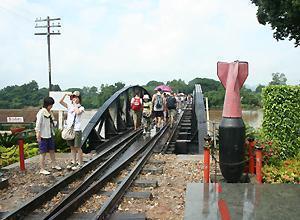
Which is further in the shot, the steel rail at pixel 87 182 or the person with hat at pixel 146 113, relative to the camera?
the person with hat at pixel 146 113

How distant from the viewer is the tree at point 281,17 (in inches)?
790

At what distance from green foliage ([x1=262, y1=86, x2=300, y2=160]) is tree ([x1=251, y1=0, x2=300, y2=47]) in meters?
12.9

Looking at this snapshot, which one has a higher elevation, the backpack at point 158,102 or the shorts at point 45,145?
the backpack at point 158,102

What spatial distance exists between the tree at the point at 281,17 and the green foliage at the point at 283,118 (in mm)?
12940

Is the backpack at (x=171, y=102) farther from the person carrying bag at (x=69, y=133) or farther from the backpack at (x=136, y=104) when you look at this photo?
the person carrying bag at (x=69, y=133)

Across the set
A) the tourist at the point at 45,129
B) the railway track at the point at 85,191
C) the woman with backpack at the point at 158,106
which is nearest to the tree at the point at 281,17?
the woman with backpack at the point at 158,106

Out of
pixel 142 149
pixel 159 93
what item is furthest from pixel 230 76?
pixel 159 93

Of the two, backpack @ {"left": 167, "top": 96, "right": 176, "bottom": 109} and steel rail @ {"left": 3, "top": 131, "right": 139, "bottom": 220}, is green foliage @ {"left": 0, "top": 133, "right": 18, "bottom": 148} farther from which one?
backpack @ {"left": 167, "top": 96, "right": 176, "bottom": 109}

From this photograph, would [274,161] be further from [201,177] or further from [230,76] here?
[230,76]

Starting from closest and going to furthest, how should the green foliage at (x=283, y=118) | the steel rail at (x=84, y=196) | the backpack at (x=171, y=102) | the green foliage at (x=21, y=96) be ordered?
the steel rail at (x=84, y=196) < the green foliage at (x=283, y=118) < the backpack at (x=171, y=102) < the green foliage at (x=21, y=96)

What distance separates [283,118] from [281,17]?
17.2 meters

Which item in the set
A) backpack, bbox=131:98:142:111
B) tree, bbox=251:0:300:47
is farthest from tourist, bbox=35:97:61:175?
tree, bbox=251:0:300:47

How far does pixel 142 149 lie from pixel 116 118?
15.9ft

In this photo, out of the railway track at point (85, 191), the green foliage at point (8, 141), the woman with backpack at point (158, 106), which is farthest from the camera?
the woman with backpack at point (158, 106)
